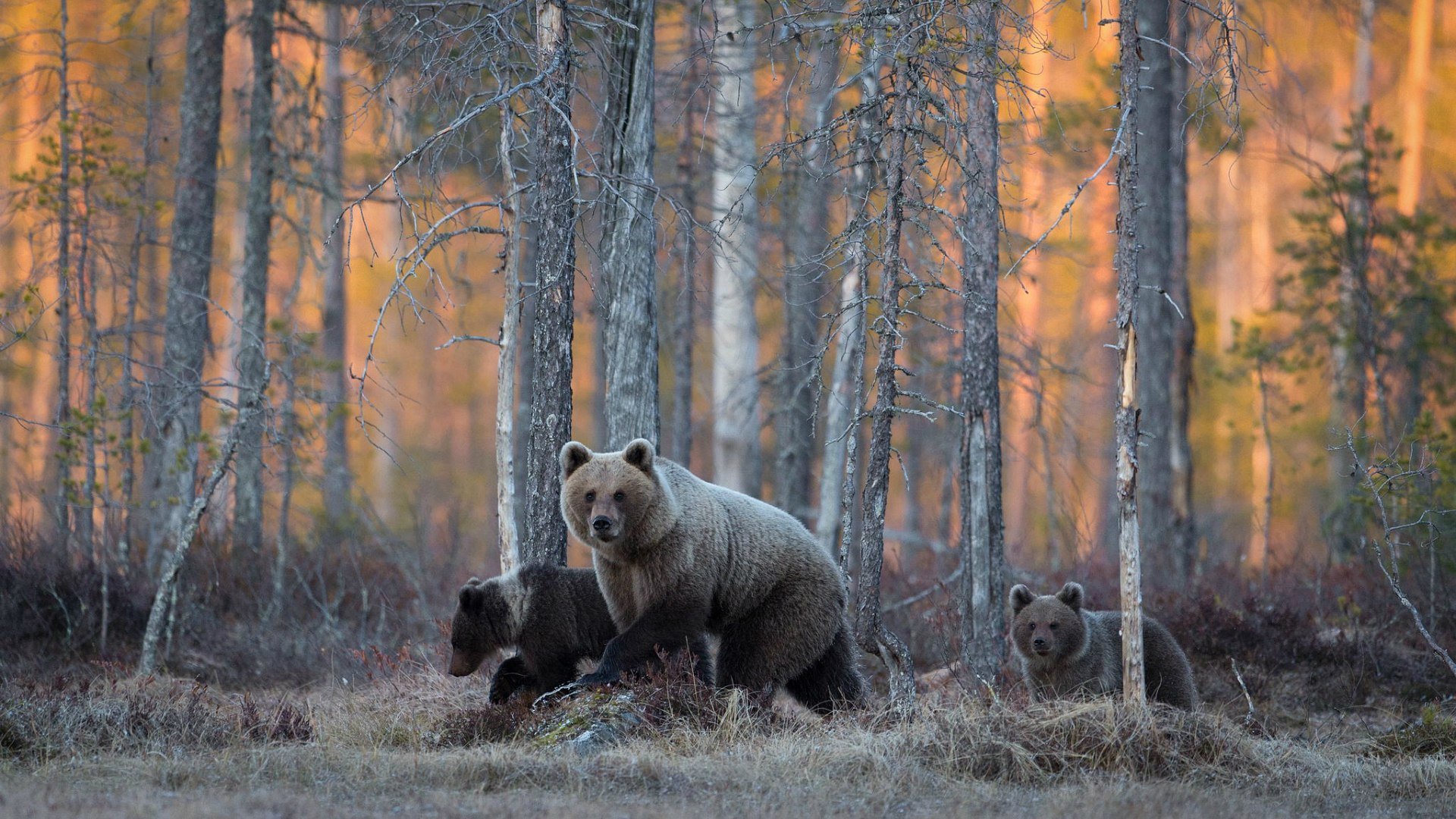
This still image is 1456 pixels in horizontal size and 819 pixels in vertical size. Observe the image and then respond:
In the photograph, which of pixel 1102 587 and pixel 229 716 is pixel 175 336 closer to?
pixel 229 716

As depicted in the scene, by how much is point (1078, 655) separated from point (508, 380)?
15.6 ft

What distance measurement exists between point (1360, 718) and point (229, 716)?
839 centimetres

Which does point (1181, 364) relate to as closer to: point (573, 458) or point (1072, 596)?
point (1072, 596)

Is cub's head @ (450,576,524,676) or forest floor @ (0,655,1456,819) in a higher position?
cub's head @ (450,576,524,676)

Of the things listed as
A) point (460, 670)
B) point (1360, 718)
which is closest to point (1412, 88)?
point (1360, 718)

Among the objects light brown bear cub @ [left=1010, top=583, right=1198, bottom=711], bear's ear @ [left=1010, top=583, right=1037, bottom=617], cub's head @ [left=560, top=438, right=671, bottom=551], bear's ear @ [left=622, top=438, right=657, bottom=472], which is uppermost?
bear's ear @ [left=622, top=438, right=657, bottom=472]

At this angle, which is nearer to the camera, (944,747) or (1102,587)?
(944,747)

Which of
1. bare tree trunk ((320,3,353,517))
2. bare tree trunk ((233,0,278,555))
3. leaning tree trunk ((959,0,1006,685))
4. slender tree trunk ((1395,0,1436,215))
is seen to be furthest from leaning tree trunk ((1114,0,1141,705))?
slender tree trunk ((1395,0,1436,215))

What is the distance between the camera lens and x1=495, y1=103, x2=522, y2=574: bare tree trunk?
31.0ft

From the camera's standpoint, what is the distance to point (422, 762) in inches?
260

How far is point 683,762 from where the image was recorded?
6.66 meters

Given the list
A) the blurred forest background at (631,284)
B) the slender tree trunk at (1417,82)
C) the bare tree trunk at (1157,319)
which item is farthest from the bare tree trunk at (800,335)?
the slender tree trunk at (1417,82)

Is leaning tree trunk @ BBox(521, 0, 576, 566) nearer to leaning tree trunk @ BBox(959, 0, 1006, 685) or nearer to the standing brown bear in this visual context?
the standing brown bear

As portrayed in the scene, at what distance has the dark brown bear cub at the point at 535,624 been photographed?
26.7ft
